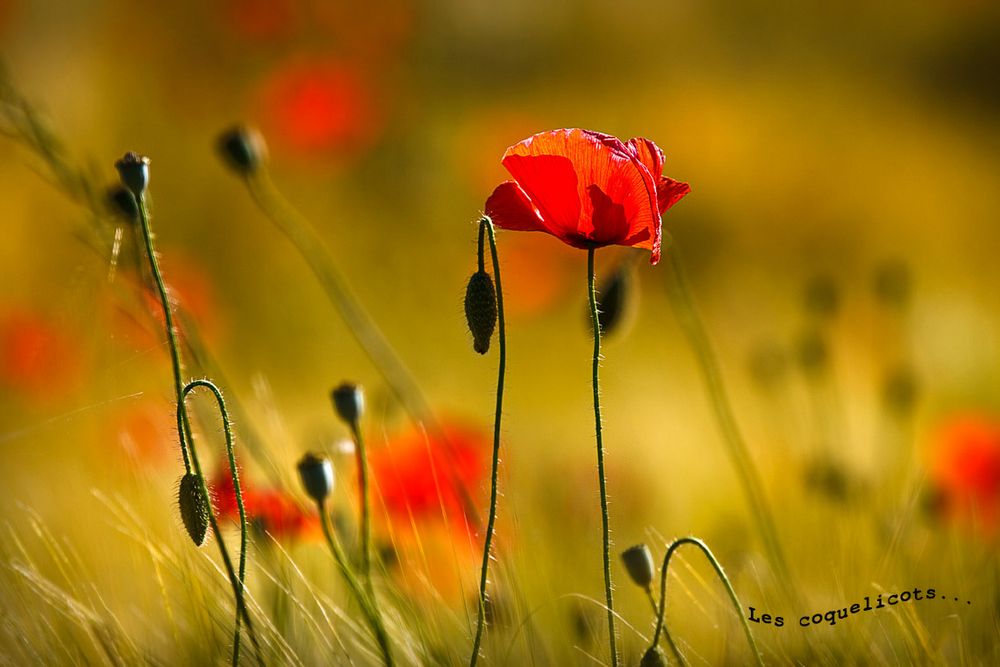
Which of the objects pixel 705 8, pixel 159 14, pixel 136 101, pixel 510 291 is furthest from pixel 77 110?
pixel 705 8

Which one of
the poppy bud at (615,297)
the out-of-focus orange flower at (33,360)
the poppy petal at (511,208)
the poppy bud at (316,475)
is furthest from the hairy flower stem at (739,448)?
the out-of-focus orange flower at (33,360)

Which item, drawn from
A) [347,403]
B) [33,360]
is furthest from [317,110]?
[347,403]

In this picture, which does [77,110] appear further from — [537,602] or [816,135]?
[537,602]

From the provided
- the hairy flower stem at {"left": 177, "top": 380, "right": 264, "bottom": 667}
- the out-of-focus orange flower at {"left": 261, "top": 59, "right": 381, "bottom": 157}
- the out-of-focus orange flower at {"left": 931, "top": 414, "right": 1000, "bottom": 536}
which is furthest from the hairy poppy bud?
the out-of-focus orange flower at {"left": 261, "top": 59, "right": 381, "bottom": 157}

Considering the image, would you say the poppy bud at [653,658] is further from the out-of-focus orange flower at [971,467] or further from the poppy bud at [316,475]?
the out-of-focus orange flower at [971,467]

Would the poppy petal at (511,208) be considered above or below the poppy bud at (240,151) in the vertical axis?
below

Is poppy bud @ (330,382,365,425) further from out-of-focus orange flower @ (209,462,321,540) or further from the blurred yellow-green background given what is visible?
the blurred yellow-green background
